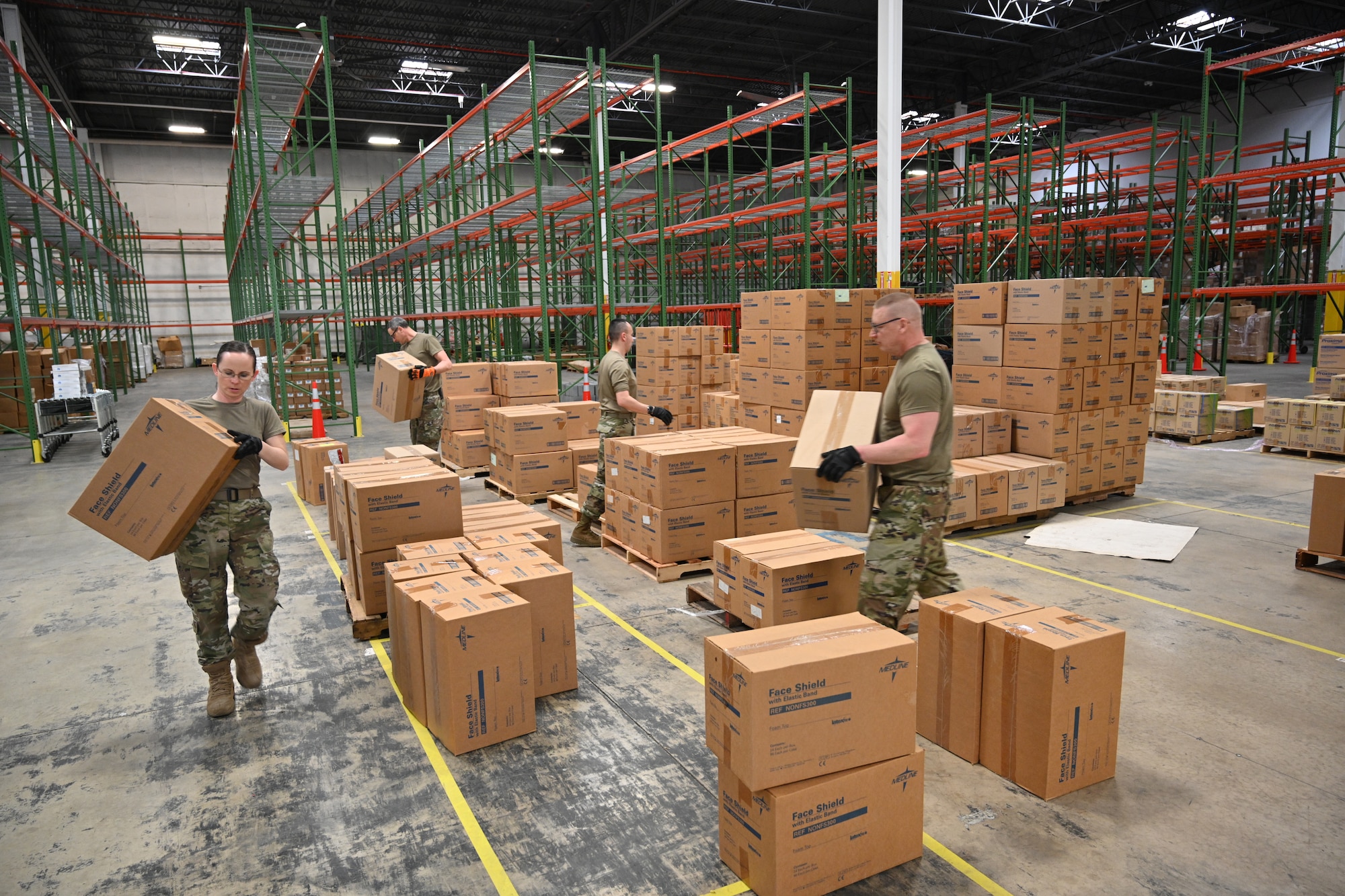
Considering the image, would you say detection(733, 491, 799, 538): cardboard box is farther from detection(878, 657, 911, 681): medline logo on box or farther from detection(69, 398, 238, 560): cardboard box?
detection(69, 398, 238, 560): cardboard box

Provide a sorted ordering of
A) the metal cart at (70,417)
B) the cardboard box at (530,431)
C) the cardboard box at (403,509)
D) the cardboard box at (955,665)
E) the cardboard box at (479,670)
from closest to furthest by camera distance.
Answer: the cardboard box at (955,665) → the cardboard box at (479,670) → the cardboard box at (403,509) → the cardboard box at (530,431) → the metal cart at (70,417)

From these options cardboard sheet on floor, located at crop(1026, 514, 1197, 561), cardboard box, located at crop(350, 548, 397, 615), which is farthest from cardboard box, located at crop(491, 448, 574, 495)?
cardboard sheet on floor, located at crop(1026, 514, 1197, 561)

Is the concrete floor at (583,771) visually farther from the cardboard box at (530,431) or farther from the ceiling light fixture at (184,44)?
the ceiling light fixture at (184,44)

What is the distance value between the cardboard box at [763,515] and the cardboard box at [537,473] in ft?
10.1

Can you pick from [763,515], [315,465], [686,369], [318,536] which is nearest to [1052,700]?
[763,515]

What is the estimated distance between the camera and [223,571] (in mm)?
4098

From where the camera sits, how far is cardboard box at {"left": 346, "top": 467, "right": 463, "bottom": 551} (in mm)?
4898

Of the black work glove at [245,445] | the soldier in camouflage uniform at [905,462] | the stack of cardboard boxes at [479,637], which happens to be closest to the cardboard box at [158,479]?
the black work glove at [245,445]

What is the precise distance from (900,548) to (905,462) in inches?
16.4

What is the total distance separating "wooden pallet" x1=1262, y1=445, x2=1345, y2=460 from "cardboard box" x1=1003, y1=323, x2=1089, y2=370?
4.92m

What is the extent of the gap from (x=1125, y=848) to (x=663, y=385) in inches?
402

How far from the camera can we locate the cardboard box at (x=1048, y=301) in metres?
7.34

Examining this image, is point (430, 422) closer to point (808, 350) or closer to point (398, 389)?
point (398, 389)

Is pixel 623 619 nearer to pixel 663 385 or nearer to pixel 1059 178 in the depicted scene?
pixel 663 385
